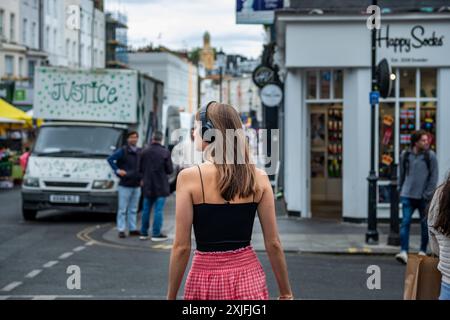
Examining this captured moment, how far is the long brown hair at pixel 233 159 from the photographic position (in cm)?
442

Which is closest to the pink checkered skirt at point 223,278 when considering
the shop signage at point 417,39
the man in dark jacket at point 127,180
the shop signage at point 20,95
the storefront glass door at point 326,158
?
the man in dark jacket at point 127,180

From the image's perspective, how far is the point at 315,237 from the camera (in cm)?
1595

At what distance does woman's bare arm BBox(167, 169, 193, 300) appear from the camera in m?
4.41

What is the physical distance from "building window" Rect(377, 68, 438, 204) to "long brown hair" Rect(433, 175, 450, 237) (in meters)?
13.2

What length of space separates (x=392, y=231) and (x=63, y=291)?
6.23 metres

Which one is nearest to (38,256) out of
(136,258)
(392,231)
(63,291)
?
(136,258)

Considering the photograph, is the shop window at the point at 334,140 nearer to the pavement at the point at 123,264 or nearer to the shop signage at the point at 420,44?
the pavement at the point at 123,264

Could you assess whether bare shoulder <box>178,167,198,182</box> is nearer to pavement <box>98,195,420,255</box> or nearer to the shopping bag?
the shopping bag

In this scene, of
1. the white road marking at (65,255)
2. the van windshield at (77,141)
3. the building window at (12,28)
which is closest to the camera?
the white road marking at (65,255)

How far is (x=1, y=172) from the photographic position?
102ft

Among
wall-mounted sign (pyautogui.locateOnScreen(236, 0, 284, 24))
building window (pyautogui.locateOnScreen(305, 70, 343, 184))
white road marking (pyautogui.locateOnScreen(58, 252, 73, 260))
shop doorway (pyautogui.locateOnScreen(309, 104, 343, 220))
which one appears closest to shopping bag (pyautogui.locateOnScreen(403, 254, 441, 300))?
white road marking (pyautogui.locateOnScreen(58, 252, 73, 260))

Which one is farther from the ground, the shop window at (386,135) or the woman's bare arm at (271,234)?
the shop window at (386,135)

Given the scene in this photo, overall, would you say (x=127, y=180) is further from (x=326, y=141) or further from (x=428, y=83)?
(x=326, y=141)

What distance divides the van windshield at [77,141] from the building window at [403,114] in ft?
19.1
